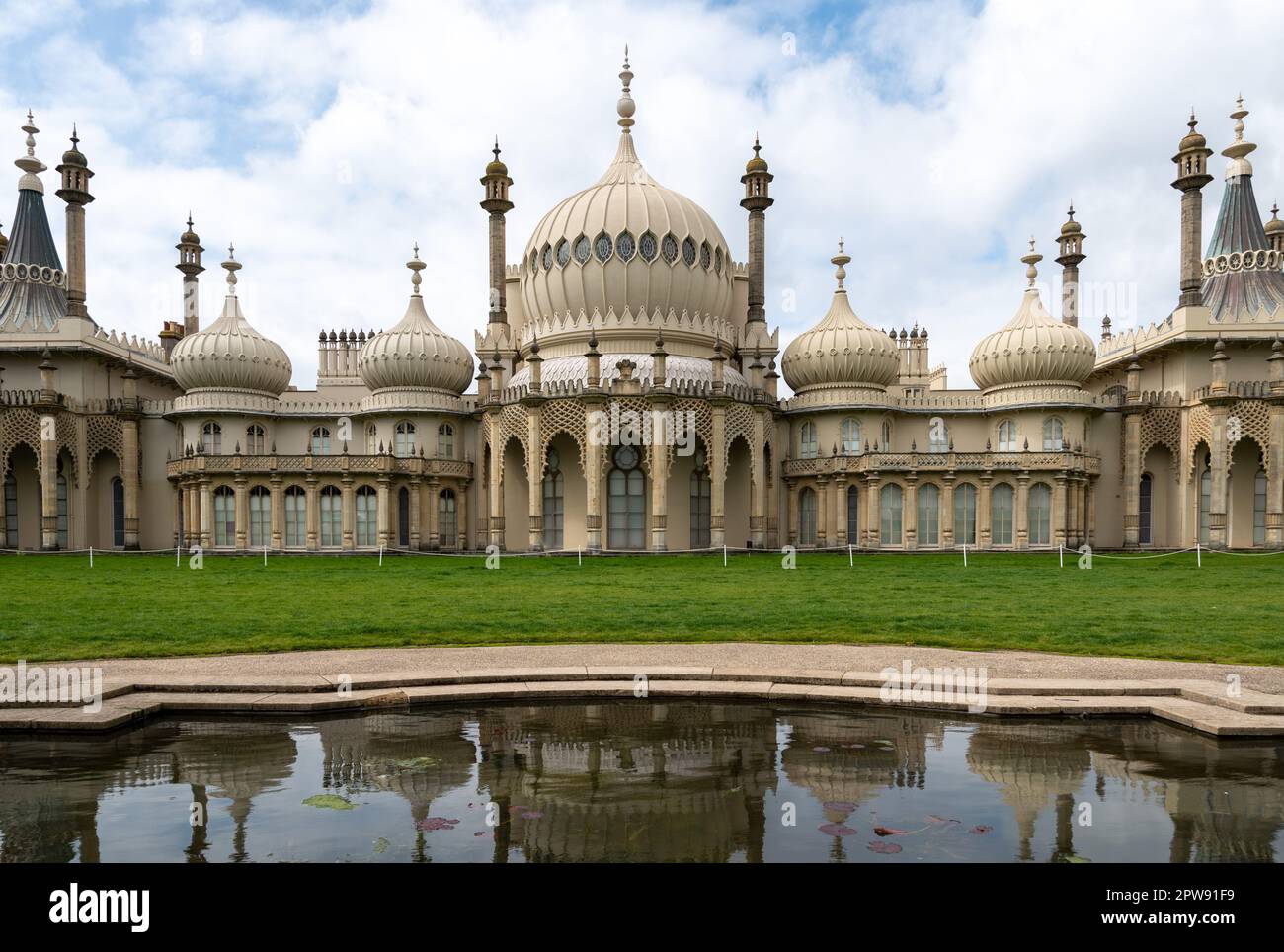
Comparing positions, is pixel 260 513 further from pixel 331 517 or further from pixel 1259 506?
pixel 1259 506

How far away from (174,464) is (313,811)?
35.9 meters

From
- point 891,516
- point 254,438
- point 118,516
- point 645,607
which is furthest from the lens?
point 118,516

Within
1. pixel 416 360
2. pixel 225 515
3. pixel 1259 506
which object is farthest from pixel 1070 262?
pixel 225 515

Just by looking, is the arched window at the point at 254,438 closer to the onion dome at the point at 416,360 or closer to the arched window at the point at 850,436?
the onion dome at the point at 416,360

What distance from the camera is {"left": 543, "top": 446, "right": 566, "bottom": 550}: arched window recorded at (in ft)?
119

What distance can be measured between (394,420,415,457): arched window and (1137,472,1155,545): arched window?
3102 cm

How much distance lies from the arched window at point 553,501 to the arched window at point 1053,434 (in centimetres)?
2005

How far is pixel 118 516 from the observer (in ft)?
128

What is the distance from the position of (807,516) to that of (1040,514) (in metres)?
9.20

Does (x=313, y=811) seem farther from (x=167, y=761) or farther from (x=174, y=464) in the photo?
(x=174, y=464)

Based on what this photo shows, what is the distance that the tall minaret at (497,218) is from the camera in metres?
41.7

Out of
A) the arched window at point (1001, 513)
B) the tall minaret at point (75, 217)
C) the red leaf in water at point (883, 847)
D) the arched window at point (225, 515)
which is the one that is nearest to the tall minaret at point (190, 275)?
the tall minaret at point (75, 217)

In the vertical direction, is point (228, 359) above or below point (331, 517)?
above

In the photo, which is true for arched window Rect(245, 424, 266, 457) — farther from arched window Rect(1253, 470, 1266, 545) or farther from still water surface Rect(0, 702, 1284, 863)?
arched window Rect(1253, 470, 1266, 545)
